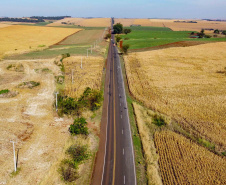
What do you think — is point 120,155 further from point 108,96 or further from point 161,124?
point 108,96

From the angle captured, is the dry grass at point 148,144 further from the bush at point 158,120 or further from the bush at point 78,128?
the bush at point 78,128

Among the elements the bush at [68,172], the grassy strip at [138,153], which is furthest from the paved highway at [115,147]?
the bush at [68,172]

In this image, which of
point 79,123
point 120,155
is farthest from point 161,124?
point 79,123

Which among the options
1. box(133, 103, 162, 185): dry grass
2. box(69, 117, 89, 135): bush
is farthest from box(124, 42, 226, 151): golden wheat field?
box(69, 117, 89, 135): bush

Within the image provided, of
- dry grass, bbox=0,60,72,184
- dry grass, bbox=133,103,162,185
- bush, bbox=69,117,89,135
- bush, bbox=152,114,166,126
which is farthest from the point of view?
bush, bbox=152,114,166,126

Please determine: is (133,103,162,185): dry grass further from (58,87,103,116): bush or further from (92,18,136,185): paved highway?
(58,87,103,116): bush

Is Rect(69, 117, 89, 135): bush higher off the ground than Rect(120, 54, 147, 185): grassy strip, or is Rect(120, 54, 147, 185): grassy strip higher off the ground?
Rect(69, 117, 89, 135): bush

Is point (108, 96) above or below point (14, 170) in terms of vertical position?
above
